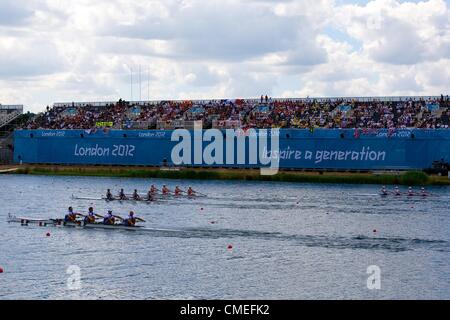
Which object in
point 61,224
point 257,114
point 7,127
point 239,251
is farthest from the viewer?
point 7,127

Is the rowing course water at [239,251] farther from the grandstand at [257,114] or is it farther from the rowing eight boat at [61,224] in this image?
the grandstand at [257,114]

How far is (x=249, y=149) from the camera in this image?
81.6m

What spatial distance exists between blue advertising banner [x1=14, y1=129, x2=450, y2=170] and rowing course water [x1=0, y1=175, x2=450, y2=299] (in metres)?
15.8

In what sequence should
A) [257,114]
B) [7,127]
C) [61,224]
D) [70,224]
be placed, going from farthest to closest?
[7,127] < [257,114] < [61,224] < [70,224]

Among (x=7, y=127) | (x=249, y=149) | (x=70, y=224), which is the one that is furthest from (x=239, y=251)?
(x=7, y=127)

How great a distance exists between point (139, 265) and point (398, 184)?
44.9 m

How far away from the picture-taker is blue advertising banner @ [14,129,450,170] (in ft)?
250

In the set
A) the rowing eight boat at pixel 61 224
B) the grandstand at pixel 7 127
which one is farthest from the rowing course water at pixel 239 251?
the grandstand at pixel 7 127

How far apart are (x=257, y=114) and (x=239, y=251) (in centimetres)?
5359

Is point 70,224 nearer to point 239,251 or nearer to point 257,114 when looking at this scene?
point 239,251
